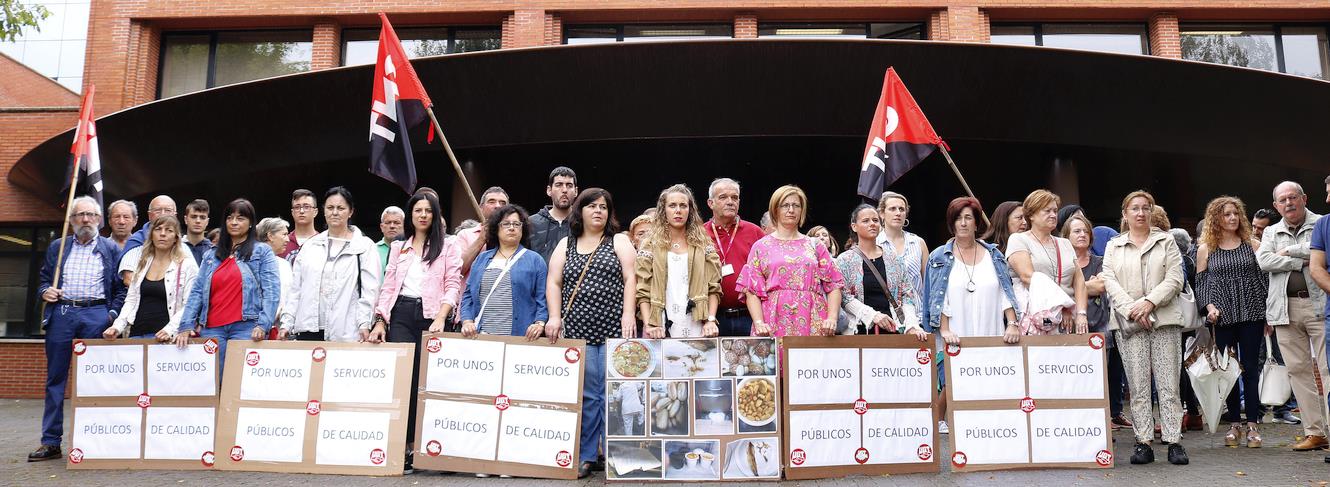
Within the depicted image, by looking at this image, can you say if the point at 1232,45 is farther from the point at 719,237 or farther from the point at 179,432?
the point at 179,432

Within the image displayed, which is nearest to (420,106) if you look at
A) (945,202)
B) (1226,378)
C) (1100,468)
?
(1100,468)

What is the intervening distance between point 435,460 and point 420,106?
365cm

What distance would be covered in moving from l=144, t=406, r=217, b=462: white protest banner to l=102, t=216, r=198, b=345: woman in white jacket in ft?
2.63

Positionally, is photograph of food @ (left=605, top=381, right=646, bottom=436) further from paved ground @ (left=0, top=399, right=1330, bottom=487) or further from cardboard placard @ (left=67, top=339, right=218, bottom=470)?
cardboard placard @ (left=67, top=339, right=218, bottom=470)

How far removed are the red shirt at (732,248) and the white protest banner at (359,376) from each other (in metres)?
2.33

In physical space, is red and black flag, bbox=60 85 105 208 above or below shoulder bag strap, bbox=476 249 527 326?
above

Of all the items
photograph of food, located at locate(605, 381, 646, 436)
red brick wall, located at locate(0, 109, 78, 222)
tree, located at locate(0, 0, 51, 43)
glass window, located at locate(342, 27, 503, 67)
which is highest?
glass window, located at locate(342, 27, 503, 67)

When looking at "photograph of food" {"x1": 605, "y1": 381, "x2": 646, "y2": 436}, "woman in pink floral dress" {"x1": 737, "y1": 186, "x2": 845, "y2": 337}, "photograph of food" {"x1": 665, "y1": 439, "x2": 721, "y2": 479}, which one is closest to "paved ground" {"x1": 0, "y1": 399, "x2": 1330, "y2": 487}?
"photograph of food" {"x1": 605, "y1": 381, "x2": 646, "y2": 436}

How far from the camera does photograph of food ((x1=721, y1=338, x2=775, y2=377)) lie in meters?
5.02

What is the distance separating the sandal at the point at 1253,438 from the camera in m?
6.05

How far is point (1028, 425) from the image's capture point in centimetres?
517

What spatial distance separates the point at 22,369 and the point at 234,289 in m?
11.6

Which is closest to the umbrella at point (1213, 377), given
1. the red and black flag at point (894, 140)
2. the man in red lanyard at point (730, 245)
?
the red and black flag at point (894, 140)

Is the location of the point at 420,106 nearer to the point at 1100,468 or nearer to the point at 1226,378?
the point at 1100,468
